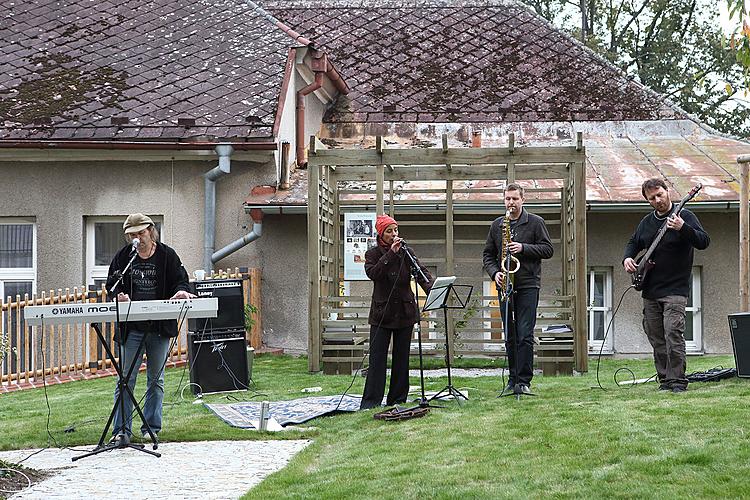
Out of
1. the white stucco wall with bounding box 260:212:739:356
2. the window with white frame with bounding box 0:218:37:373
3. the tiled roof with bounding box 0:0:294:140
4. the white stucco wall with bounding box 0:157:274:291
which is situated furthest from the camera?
the window with white frame with bounding box 0:218:37:373

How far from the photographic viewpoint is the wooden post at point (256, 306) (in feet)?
58.5

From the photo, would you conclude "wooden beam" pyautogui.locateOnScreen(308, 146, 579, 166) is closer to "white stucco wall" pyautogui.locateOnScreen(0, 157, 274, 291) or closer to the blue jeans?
"white stucco wall" pyautogui.locateOnScreen(0, 157, 274, 291)

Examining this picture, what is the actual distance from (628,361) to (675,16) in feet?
67.6

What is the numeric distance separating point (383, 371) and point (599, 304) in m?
8.63

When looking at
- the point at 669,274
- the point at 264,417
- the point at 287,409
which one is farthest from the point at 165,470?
the point at 669,274

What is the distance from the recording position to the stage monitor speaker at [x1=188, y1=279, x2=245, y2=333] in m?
13.2

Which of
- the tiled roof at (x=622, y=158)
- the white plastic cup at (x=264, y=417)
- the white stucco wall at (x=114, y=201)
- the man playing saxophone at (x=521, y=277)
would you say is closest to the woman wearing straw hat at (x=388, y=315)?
the man playing saxophone at (x=521, y=277)

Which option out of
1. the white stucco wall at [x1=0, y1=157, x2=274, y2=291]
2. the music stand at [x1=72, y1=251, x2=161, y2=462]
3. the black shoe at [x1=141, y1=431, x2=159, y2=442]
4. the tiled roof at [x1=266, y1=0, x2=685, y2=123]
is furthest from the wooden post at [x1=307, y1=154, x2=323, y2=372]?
the tiled roof at [x1=266, y1=0, x2=685, y2=123]

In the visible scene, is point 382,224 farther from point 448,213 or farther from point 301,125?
point 301,125

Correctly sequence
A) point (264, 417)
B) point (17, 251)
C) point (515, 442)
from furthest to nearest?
point (17, 251) < point (264, 417) < point (515, 442)

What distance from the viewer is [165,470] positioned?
27.2ft

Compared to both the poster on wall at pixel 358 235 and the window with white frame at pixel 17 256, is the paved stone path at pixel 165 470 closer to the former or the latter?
the poster on wall at pixel 358 235

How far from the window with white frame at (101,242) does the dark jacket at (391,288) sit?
8.42m

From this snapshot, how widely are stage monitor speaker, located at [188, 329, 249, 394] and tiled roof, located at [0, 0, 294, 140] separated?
517 cm
